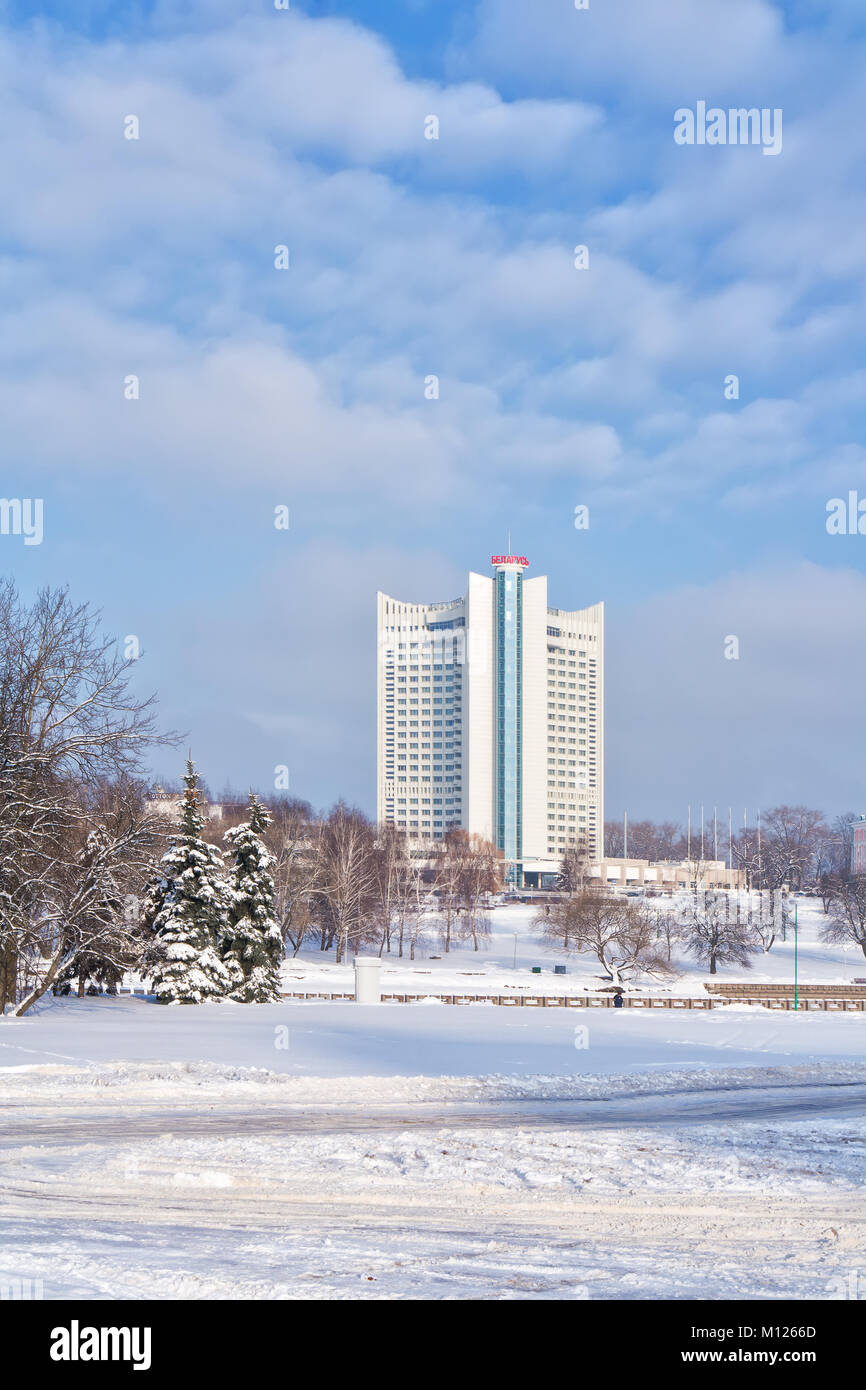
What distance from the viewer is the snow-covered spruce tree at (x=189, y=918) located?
36.4 meters

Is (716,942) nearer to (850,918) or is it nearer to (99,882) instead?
(850,918)

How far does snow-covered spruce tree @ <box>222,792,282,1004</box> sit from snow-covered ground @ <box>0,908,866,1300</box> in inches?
655

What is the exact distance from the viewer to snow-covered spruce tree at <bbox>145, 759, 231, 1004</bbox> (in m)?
36.4

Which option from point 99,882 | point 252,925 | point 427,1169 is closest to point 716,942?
point 252,925

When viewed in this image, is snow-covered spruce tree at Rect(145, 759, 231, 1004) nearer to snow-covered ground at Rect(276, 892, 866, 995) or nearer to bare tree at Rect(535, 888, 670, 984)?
snow-covered ground at Rect(276, 892, 866, 995)

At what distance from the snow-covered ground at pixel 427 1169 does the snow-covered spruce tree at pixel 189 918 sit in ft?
45.7

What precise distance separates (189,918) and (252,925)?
365 cm

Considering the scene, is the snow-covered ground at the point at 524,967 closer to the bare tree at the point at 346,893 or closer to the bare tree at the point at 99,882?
the bare tree at the point at 346,893

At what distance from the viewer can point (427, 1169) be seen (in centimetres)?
1045

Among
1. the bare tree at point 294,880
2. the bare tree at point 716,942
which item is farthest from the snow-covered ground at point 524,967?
the bare tree at point 294,880

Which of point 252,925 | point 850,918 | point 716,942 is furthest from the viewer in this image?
point 850,918

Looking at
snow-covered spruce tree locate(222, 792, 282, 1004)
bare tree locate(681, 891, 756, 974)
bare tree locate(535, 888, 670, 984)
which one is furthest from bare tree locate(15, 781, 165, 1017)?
bare tree locate(681, 891, 756, 974)

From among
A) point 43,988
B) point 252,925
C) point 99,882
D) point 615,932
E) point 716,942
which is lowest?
point 716,942
